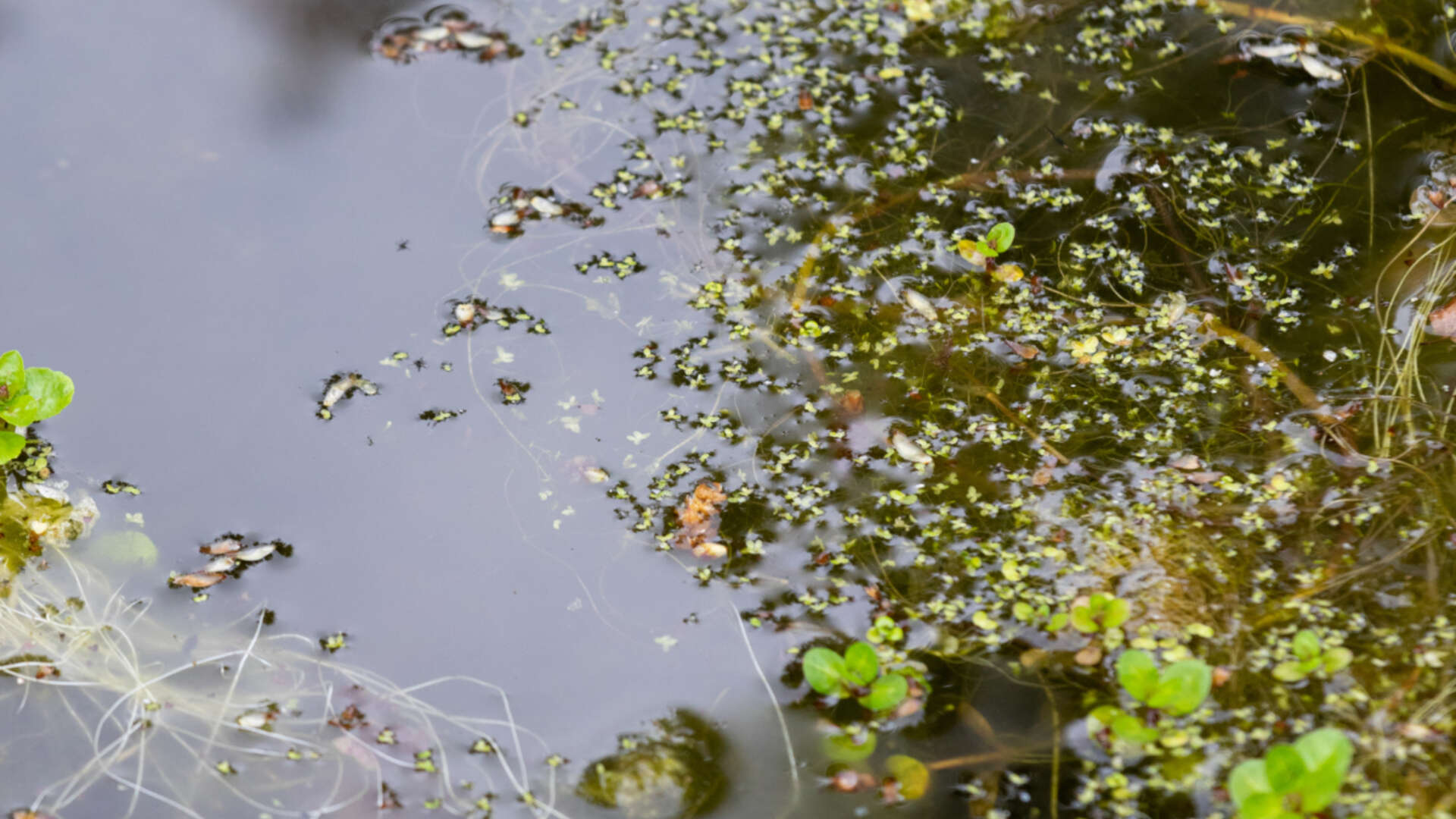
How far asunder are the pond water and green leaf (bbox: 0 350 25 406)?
9.8 inches

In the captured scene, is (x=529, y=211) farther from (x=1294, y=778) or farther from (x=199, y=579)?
(x=1294, y=778)

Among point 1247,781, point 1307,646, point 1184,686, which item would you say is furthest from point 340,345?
point 1307,646

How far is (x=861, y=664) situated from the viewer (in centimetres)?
208

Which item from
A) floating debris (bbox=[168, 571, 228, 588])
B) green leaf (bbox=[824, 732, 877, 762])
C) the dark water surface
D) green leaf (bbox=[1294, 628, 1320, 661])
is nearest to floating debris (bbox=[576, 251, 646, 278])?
the dark water surface

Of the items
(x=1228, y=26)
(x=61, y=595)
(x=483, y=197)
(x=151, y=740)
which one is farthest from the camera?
(x=1228, y=26)

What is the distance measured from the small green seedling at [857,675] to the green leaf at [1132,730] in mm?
503

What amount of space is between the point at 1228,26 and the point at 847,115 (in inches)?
60.3

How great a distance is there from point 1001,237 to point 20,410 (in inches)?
117

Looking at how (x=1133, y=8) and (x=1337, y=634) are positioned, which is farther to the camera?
(x=1133, y=8)

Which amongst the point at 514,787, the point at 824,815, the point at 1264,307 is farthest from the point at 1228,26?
the point at 514,787

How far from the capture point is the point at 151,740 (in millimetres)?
2197

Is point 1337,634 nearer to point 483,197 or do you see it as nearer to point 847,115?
point 847,115

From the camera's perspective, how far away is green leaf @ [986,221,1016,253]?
275 centimetres

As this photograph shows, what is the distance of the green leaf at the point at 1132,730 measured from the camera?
2012mm
